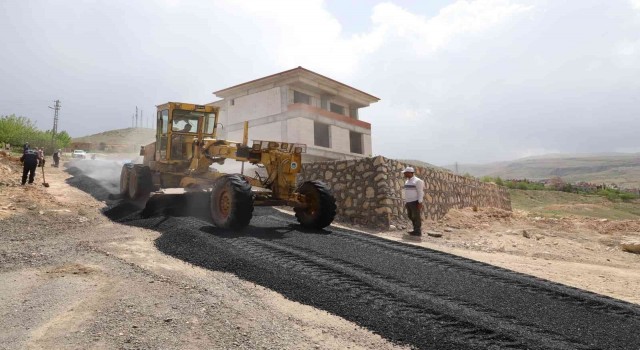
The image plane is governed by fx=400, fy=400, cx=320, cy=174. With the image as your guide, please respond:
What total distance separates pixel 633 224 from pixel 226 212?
13.2 m

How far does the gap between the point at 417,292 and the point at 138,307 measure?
2.97 meters

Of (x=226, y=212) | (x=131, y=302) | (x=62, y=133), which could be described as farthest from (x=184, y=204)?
(x=62, y=133)

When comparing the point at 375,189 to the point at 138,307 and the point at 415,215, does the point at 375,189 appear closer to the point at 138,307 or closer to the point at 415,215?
the point at 415,215

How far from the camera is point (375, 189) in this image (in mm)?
10414

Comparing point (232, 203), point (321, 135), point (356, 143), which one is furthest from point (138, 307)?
point (356, 143)

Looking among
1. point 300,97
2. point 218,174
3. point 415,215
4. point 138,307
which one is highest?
point 300,97

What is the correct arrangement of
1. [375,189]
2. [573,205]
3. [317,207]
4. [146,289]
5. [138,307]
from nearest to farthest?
[138,307]
[146,289]
[317,207]
[375,189]
[573,205]

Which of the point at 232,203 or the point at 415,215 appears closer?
the point at 232,203

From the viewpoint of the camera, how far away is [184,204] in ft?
32.4

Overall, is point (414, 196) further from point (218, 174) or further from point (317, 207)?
point (218, 174)

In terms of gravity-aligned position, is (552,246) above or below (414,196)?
below

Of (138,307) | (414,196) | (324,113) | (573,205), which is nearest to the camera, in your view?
(138,307)

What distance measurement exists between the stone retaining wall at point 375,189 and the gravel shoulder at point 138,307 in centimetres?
570

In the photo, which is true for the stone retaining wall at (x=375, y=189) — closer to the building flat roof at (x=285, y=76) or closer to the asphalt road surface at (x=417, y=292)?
the asphalt road surface at (x=417, y=292)
